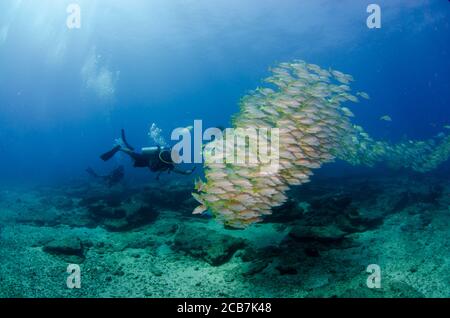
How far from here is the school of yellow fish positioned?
17.5 ft

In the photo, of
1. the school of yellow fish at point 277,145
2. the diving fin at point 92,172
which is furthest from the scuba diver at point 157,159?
the diving fin at point 92,172

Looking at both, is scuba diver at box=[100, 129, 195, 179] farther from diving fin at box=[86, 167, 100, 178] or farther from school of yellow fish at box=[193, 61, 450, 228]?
diving fin at box=[86, 167, 100, 178]

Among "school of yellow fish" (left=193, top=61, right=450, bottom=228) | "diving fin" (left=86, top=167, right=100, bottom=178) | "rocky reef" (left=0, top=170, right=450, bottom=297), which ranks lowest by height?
"rocky reef" (left=0, top=170, right=450, bottom=297)

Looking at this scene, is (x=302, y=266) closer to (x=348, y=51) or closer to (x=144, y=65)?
(x=348, y=51)

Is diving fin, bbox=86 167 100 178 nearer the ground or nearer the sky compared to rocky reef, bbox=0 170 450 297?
nearer the sky

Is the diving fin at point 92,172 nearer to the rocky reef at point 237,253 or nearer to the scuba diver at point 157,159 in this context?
the rocky reef at point 237,253

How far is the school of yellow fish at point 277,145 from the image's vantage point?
5328 millimetres

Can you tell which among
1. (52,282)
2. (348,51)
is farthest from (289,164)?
(348,51)

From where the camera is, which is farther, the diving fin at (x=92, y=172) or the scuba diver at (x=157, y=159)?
the diving fin at (x=92, y=172)

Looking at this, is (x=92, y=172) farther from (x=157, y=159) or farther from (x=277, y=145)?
(x=277, y=145)

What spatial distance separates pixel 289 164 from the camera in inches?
226

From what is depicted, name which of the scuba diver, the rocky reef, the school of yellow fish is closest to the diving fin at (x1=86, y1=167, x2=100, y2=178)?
the rocky reef
